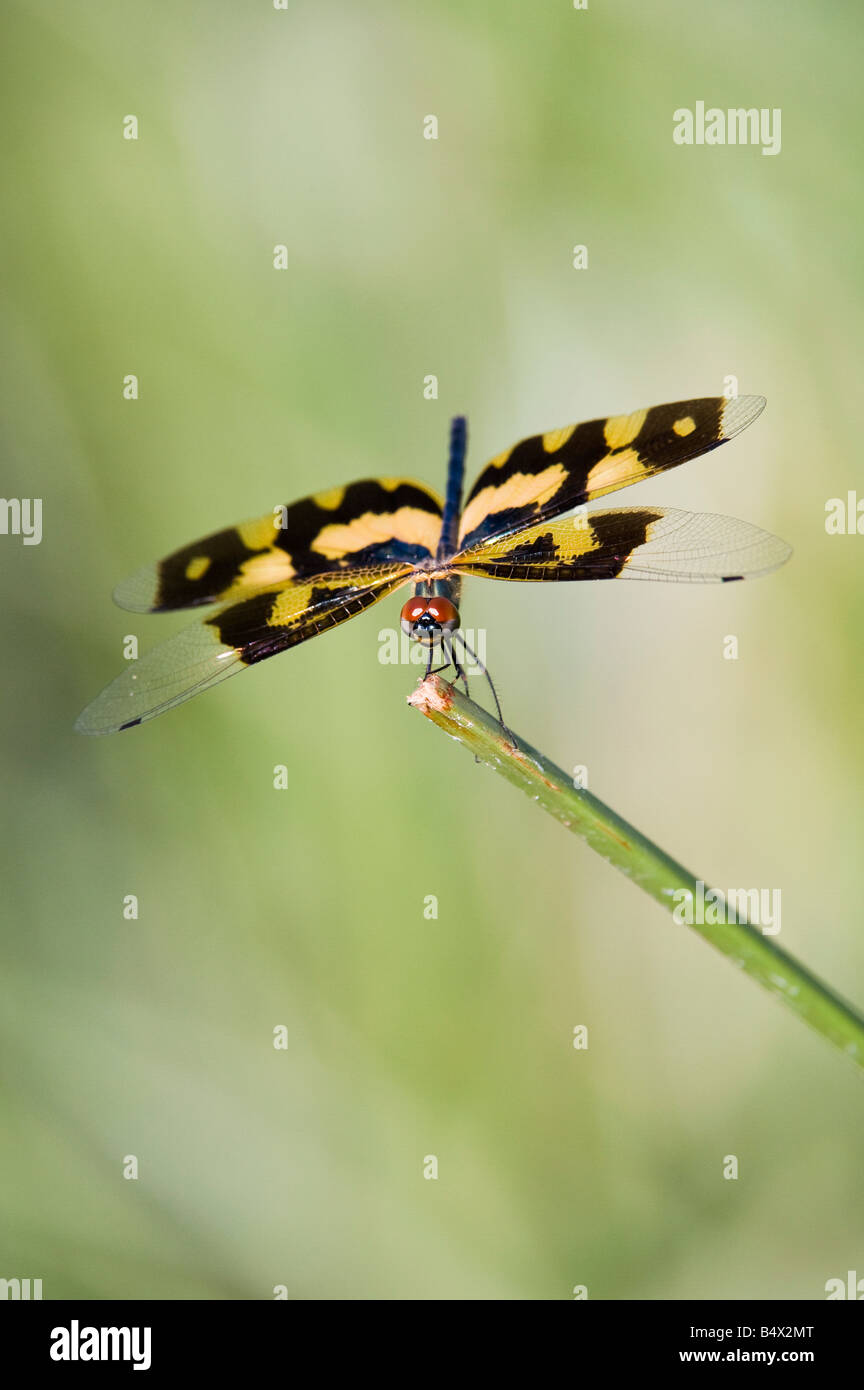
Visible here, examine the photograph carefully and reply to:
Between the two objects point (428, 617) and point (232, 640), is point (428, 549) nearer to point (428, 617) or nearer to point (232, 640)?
point (428, 617)

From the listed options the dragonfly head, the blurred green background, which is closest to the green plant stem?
the dragonfly head

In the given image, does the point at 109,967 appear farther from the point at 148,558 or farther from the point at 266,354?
the point at 266,354

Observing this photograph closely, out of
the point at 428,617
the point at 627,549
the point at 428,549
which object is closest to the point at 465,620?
the point at 428,549

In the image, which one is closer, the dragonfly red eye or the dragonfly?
the dragonfly red eye

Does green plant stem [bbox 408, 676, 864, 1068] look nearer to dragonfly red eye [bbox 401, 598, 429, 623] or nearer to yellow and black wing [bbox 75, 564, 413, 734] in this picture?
dragonfly red eye [bbox 401, 598, 429, 623]

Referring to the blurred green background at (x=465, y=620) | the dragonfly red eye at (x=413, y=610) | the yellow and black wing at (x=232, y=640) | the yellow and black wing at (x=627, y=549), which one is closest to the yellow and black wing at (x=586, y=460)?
the yellow and black wing at (x=627, y=549)

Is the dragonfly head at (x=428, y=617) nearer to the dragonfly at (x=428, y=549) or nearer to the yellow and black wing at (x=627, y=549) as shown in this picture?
the dragonfly at (x=428, y=549)
